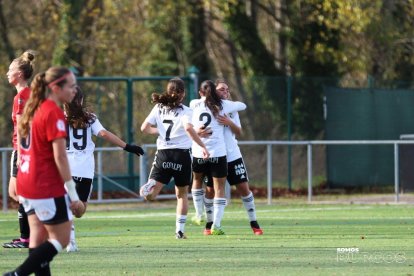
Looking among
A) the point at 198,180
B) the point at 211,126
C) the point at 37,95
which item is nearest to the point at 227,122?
the point at 211,126

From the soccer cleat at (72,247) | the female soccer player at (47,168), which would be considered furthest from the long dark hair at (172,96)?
the female soccer player at (47,168)

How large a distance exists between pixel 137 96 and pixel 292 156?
3687mm

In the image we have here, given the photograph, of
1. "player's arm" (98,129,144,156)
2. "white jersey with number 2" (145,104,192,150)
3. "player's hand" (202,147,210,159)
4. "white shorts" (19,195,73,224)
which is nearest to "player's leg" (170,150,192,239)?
→ "white jersey with number 2" (145,104,192,150)

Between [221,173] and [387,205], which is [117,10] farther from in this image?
[221,173]

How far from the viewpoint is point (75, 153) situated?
1313 cm

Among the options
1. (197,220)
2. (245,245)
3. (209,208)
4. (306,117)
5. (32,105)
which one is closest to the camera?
(32,105)

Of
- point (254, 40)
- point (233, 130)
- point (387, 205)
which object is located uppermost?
point (254, 40)

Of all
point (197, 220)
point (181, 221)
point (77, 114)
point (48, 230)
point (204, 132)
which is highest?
point (77, 114)

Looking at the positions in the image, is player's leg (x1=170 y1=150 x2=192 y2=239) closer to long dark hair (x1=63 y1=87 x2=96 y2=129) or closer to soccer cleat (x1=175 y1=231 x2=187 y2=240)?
soccer cleat (x1=175 y1=231 x2=187 y2=240)

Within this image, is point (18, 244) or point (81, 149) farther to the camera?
point (18, 244)

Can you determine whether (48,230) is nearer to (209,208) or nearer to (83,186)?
(83,186)

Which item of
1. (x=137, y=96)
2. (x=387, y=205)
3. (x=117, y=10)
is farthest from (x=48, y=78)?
(x=117, y=10)

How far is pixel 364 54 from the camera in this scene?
106ft

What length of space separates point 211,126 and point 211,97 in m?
0.38
